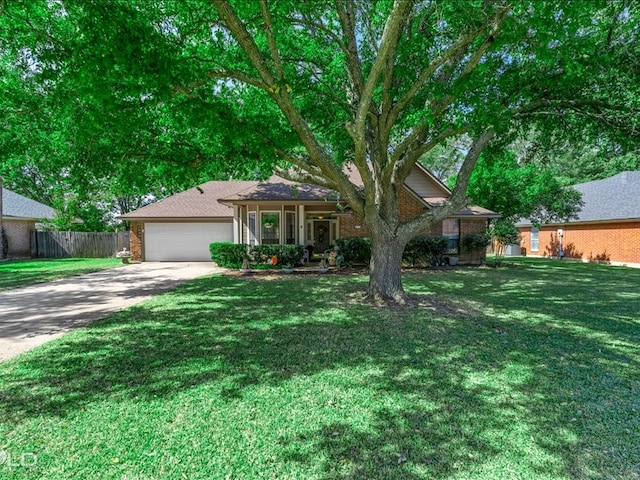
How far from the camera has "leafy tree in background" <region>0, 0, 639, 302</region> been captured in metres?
5.26

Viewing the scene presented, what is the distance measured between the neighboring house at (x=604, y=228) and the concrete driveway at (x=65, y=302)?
2190 centimetres

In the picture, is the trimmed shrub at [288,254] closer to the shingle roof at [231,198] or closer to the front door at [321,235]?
the shingle roof at [231,198]

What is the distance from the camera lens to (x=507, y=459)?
277 cm

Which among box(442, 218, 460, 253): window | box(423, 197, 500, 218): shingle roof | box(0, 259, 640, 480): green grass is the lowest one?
box(0, 259, 640, 480): green grass

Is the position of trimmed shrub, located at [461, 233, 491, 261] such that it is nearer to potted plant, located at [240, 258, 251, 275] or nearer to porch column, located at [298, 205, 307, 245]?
porch column, located at [298, 205, 307, 245]

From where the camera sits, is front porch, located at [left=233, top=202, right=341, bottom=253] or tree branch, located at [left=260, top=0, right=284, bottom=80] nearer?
tree branch, located at [left=260, top=0, right=284, bottom=80]

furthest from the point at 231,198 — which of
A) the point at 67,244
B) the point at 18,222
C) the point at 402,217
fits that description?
the point at 18,222

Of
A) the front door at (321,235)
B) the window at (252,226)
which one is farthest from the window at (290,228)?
the front door at (321,235)

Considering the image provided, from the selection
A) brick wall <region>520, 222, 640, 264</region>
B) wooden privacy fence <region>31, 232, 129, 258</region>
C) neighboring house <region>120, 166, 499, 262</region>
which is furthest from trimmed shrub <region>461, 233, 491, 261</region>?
wooden privacy fence <region>31, 232, 129, 258</region>

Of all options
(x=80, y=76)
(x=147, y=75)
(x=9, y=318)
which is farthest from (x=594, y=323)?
(x=9, y=318)

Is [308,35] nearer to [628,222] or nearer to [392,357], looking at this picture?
[392,357]

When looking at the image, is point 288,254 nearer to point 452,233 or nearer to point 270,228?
point 270,228

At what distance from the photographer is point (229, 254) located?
15.6 meters

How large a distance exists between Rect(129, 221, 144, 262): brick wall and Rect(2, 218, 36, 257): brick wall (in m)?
9.64
